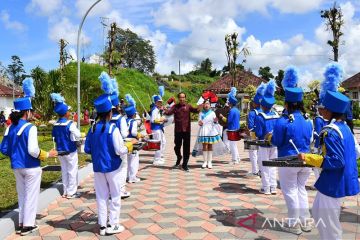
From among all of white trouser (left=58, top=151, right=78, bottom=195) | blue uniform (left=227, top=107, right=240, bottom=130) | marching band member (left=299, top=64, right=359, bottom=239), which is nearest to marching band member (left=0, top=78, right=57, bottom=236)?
white trouser (left=58, top=151, right=78, bottom=195)

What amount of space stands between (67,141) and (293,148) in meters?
4.30

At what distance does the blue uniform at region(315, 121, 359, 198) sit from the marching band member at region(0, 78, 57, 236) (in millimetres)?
3708

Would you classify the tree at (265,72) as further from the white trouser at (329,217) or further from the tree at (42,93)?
the white trouser at (329,217)

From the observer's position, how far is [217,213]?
251 inches

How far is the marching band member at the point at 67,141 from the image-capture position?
746cm

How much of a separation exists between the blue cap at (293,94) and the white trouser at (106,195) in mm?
2608

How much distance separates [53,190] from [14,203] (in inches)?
34.1

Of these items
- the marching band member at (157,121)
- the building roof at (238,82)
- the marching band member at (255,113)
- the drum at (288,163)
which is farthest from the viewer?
the building roof at (238,82)

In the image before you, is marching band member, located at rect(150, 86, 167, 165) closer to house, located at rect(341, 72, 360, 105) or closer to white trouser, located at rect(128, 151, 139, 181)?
white trouser, located at rect(128, 151, 139, 181)

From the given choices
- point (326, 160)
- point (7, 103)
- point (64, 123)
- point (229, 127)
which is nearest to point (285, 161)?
point (326, 160)

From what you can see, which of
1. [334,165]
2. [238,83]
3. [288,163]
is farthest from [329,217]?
[238,83]

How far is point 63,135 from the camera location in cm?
747

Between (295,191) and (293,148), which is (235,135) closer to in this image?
(293,148)

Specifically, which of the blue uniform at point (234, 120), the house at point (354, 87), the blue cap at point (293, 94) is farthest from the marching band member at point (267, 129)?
the house at point (354, 87)
